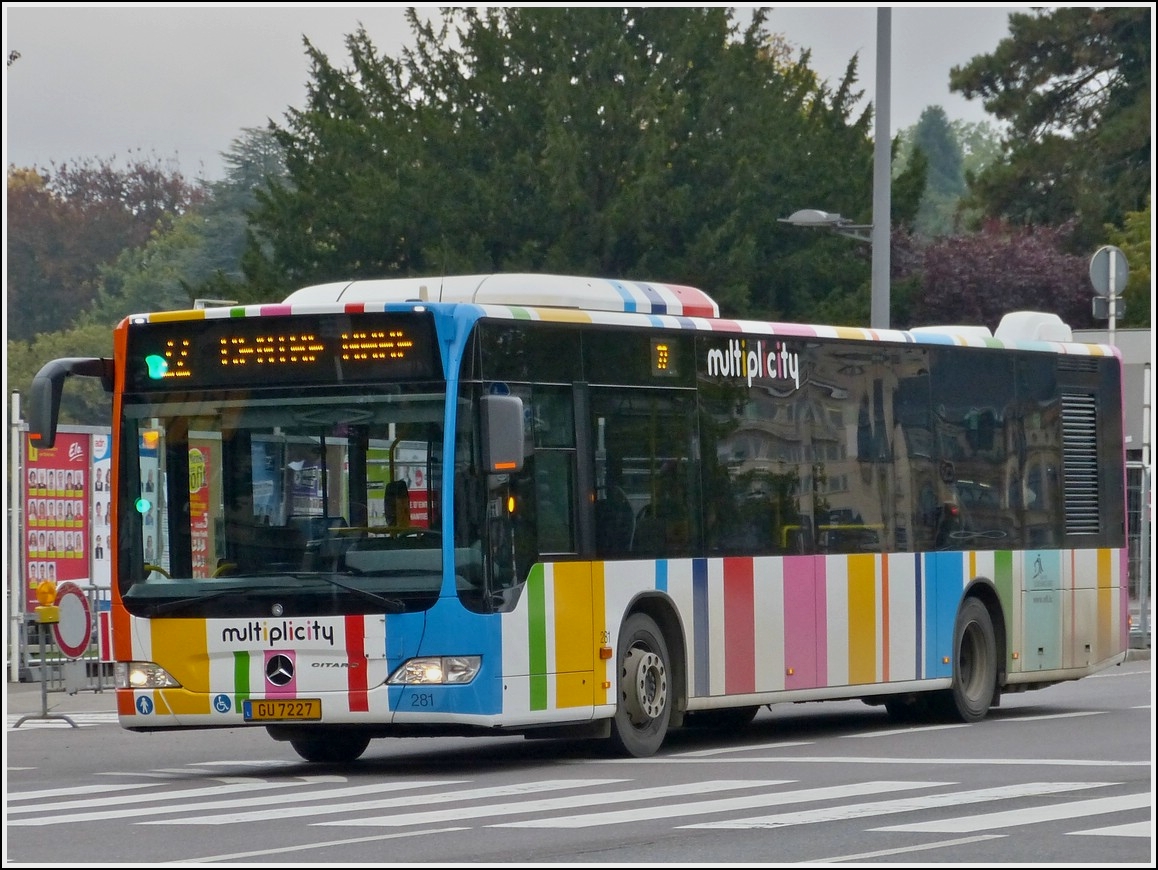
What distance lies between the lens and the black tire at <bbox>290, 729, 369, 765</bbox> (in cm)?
1611

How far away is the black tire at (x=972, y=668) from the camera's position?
1916 centimetres

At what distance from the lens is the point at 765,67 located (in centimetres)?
5419

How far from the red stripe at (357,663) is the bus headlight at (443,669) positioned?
11.6 inches

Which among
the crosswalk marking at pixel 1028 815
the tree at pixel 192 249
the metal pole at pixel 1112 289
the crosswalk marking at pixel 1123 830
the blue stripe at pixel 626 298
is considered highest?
the tree at pixel 192 249

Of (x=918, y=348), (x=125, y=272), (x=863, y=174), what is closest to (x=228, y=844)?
(x=918, y=348)

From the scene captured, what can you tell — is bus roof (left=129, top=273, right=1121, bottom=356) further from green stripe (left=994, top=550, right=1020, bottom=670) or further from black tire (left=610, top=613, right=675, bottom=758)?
green stripe (left=994, top=550, right=1020, bottom=670)

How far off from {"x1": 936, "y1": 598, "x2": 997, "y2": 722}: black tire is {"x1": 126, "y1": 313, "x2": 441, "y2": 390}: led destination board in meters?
6.42

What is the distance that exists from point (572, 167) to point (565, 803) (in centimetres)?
3512

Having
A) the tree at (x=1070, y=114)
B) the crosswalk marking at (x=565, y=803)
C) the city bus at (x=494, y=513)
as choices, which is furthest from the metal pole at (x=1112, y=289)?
the tree at (x=1070, y=114)

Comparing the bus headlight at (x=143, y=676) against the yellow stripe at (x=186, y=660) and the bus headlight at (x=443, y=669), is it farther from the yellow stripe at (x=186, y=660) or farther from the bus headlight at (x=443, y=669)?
the bus headlight at (x=443, y=669)

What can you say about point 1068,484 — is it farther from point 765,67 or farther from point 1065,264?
point 1065,264

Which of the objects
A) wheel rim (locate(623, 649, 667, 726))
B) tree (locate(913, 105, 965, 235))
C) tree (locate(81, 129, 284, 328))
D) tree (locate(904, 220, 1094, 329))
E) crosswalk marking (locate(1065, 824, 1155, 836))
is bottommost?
crosswalk marking (locate(1065, 824, 1155, 836))

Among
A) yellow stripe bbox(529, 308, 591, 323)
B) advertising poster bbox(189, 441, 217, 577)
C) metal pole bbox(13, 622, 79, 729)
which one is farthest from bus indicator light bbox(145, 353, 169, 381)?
metal pole bbox(13, 622, 79, 729)

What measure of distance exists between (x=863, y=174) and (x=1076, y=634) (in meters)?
33.5
